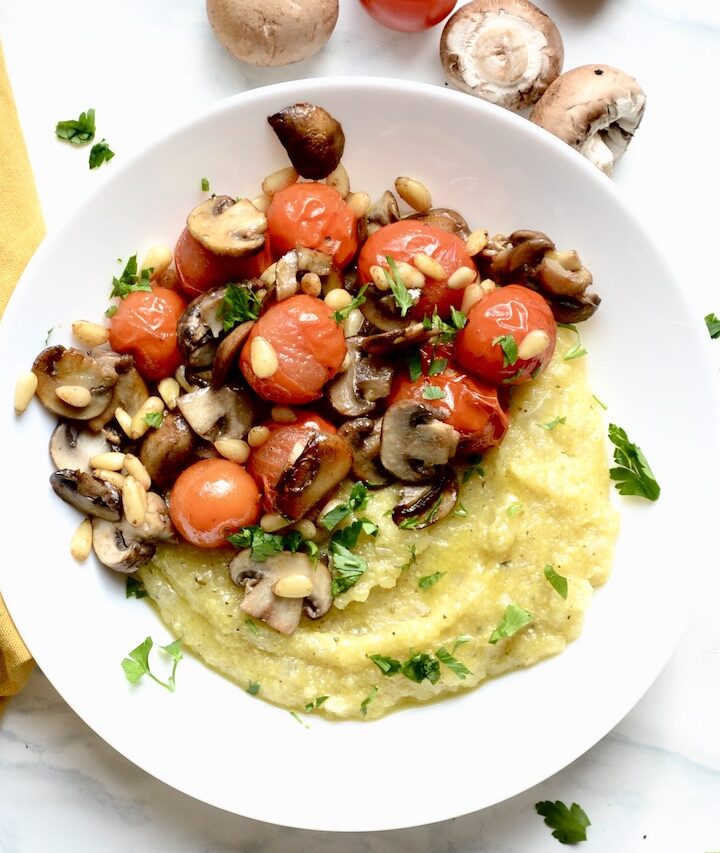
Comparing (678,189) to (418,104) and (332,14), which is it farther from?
(332,14)

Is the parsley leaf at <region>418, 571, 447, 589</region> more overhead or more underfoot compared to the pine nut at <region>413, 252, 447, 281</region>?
more underfoot

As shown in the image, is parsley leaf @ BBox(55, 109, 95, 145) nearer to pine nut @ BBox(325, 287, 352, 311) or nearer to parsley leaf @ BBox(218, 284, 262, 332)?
parsley leaf @ BBox(218, 284, 262, 332)

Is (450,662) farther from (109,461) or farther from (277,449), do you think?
(109,461)

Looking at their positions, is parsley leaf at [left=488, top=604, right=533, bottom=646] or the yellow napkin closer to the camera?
parsley leaf at [left=488, top=604, right=533, bottom=646]

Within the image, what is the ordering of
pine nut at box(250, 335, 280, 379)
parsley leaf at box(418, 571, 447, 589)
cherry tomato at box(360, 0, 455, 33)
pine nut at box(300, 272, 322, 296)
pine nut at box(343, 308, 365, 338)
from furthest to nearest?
→ 1. cherry tomato at box(360, 0, 455, 33)
2. pine nut at box(343, 308, 365, 338)
3. parsley leaf at box(418, 571, 447, 589)
4. pine nut at box(300, 272, 322, 296)
5. pine nut at box(250, 335, 280, 379)

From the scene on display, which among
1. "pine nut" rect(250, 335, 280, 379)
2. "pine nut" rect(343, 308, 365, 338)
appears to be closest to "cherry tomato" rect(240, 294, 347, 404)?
"pine nut" rect(250, 335, 280, 379)

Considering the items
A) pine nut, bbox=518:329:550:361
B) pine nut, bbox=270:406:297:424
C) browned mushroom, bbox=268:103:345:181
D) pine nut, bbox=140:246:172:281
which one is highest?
browned mushroom, bbox=268:103:345:181

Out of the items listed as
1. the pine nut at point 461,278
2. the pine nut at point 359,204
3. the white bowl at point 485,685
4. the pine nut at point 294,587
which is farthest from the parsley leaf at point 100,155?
the pine nut at point 294,587

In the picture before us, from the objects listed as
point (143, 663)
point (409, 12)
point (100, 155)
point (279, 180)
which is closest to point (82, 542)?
point (143, 663)

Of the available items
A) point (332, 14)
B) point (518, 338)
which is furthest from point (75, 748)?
point (332, 14)
